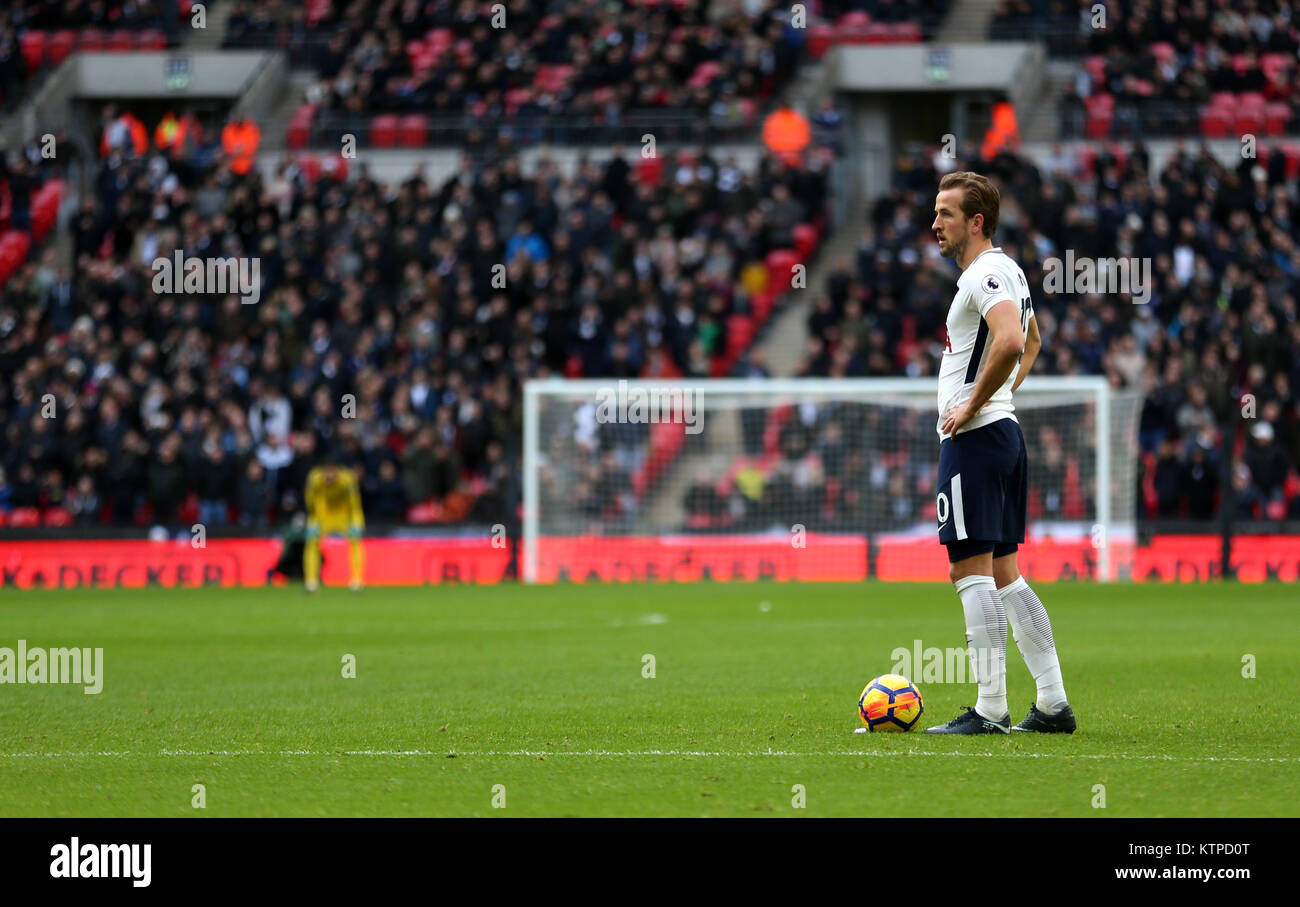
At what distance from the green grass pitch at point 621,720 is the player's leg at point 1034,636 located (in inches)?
9.4

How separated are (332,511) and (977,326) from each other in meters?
15.5

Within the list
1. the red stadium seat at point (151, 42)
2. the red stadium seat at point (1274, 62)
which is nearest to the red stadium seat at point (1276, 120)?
the red stadium seat at point (1274, 62)

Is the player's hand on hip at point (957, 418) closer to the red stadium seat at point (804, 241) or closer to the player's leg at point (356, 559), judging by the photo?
the player's leg at point (356, 559)

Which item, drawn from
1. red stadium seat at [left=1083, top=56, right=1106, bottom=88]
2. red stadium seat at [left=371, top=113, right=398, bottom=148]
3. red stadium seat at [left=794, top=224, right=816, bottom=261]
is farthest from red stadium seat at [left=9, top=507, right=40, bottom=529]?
red stadium seat at [left=1083, top=56, right=1106, bottom=88]

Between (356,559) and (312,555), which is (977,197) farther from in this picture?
(356,559)

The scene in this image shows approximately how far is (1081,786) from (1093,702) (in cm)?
323

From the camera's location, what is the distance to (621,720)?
9.09 metres

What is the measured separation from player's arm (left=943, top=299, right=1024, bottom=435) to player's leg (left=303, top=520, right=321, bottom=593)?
52.2 ft

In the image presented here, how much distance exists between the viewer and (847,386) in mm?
24547

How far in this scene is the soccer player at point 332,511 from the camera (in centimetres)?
2231

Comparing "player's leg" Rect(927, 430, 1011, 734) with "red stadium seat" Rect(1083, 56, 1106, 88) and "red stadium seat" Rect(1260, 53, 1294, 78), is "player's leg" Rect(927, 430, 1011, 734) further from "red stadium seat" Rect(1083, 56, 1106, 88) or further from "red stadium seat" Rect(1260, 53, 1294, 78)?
"red stadium seat" Rect(1260, 53, 1294, 78)

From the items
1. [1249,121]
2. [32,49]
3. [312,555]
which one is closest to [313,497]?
[312,555]
